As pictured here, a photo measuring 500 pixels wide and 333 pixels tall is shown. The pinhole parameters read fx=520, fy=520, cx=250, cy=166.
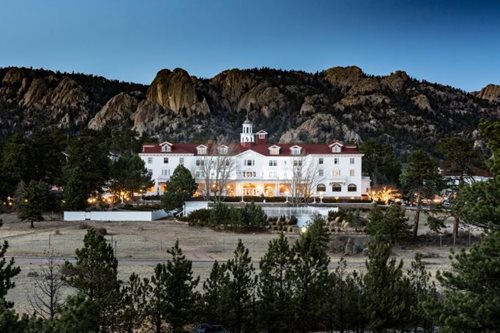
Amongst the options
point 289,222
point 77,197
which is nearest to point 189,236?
point 289,222

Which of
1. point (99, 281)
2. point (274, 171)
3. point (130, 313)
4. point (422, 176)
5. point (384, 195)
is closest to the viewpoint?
point (99, 281)

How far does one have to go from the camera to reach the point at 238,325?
21281 millimetres

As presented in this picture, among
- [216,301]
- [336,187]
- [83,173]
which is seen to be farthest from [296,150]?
[216,301]

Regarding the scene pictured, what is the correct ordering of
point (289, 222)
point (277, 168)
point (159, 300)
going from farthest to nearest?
point (277, 168), point (289, 222), point (159, 300)

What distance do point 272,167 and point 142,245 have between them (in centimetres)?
4626

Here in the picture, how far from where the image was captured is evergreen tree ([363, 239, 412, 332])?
1995 cm

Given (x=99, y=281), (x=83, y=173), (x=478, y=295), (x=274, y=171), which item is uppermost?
(x=274, y=171)

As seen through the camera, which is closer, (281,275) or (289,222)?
(281,275)

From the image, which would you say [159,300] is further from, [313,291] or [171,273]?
[313,291]

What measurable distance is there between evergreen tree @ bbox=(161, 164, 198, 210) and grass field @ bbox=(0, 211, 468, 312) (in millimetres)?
3636

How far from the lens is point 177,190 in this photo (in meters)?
71.7

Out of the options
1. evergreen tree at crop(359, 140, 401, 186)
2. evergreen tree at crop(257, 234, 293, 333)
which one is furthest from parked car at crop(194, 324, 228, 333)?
evergreen tree at crop(359, 140, 401, 186)

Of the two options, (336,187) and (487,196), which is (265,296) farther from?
(336,187)

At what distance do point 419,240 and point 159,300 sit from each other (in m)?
42.2
